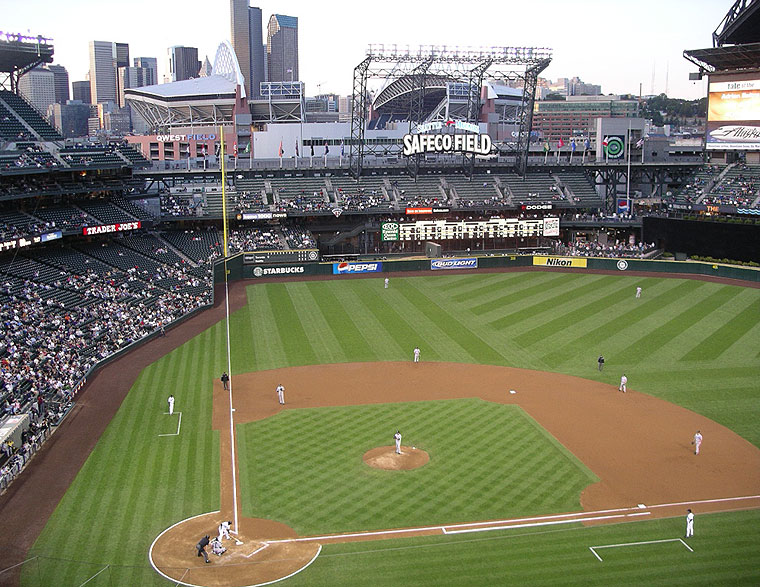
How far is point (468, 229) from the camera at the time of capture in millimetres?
73062

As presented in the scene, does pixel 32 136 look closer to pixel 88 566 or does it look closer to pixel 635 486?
pixel 88 566

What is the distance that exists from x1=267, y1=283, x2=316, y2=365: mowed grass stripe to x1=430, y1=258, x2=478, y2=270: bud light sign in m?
14.1

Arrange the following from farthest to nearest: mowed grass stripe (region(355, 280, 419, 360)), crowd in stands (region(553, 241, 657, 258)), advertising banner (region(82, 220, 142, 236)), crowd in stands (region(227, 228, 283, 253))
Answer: crowd in stands (region(553, 241, 657, 258)) → crowd in stands (region(227, 228, 283, 253)) → advertising banner (region(82, 220, 142, 236)) → mowed grass stripe (region(355, 280, 419, 360))

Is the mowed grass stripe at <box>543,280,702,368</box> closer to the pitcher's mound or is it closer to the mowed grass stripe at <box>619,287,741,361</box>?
the mowed grass stripe at <box>619,287,741,361</box>

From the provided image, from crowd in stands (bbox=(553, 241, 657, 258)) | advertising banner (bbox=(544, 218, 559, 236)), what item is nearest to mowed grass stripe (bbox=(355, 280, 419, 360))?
crowd in stands (bbox=(553, 241, 657, 258))

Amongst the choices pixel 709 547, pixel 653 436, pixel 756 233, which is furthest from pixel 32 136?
pixel 756 233

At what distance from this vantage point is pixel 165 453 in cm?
2770

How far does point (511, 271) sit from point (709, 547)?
46.1m

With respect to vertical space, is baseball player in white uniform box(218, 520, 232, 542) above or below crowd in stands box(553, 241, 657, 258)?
below

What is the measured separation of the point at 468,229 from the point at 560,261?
10234 mm

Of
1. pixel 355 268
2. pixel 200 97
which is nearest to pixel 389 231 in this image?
pixel 355 268

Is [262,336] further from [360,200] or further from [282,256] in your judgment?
[360,200]

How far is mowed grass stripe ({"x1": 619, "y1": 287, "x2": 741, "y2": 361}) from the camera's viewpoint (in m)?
41.0

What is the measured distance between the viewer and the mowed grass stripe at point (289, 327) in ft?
135
